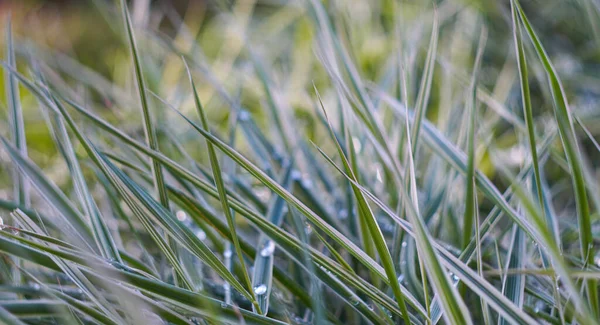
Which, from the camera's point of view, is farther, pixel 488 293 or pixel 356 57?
pixel 356 57

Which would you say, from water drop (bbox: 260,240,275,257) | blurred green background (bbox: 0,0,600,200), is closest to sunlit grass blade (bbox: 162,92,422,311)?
water drop (bbox: 260,240,275,257)

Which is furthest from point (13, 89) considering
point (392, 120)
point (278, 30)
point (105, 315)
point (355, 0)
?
point (355, 0)

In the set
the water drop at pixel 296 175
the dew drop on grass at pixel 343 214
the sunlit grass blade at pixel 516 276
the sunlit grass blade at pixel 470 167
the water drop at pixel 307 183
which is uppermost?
the sunlit grass blade at pixel 470 167

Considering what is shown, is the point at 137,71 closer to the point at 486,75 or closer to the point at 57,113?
the point at 57,113

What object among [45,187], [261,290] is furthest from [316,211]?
[45,187]

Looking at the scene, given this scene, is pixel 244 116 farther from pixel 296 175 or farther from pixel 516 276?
pixel 516 276

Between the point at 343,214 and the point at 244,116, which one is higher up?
the point at 244,116

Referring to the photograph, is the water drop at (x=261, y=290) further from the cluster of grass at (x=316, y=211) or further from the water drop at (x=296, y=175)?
the water drop at (x=296, y=175)

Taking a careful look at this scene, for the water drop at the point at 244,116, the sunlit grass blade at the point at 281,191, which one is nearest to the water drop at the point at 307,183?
the water drop at the point at 244,116

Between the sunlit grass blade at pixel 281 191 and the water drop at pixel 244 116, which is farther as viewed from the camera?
the water drop at pixel 244 116
